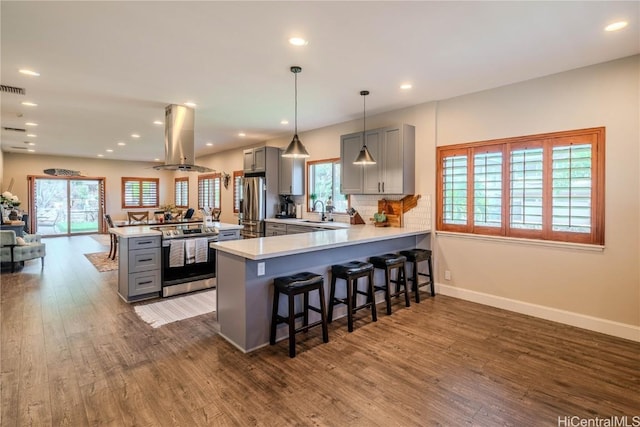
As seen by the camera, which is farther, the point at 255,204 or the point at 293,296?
the point at 255,204

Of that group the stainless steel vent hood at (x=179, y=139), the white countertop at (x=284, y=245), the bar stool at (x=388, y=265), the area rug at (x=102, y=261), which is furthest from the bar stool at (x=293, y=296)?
the area rug at (x=102, y=261)

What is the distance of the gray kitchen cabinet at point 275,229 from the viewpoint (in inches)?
246

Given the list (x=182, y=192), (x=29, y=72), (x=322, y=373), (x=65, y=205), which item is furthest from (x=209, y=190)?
(x=322, y=373)

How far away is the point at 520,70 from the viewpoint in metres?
3.52

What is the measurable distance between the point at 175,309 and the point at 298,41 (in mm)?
3331

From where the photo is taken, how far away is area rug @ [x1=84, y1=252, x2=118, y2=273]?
241 inches

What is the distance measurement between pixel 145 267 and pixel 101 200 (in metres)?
9.19

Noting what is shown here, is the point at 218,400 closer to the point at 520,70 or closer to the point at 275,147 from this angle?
the point at 520,70

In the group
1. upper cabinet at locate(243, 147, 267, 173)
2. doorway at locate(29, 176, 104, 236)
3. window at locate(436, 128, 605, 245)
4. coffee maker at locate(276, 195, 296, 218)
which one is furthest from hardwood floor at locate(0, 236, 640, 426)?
doorway at locate(29, 176, 104, 236)

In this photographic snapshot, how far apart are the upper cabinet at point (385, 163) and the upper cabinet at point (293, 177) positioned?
1.57m

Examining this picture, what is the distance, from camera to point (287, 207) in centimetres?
705

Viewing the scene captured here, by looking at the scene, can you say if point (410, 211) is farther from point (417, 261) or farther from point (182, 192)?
point (182, 192)

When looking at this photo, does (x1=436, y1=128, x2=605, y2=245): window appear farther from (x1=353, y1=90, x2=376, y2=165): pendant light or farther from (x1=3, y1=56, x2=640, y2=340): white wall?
(x1=353, y1=90, x2=376, y2=165): pendant light

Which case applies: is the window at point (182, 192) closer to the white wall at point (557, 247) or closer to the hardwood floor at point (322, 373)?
the hardwood floor at point (322, 373)
